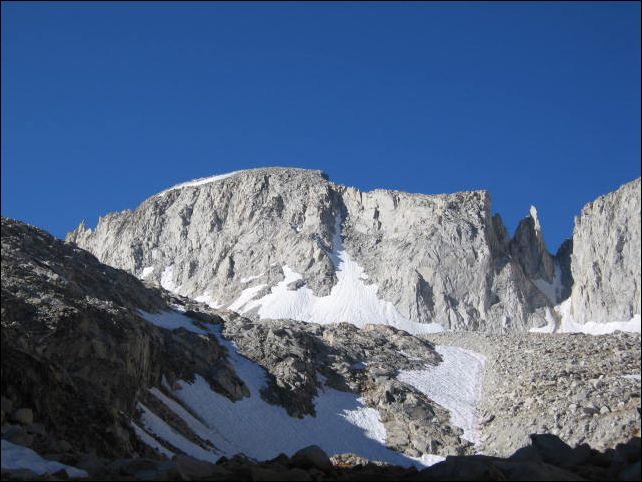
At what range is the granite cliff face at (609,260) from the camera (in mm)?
111250

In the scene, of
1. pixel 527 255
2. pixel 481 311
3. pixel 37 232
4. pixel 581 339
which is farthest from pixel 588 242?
pixel 37 232

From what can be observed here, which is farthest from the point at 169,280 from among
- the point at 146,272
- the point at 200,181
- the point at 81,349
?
the point at 81,349

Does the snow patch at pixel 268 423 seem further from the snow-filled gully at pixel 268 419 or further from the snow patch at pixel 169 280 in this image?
the snow patch at pixel 169 280

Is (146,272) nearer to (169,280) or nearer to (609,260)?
(169,280)

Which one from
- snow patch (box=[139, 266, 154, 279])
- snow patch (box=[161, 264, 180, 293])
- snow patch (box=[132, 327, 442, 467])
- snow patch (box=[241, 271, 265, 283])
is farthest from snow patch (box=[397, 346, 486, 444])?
snow patch (box=[139, 266, 154, 279])

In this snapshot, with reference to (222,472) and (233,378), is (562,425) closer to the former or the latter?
(233,378)

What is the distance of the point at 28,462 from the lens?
18.7m

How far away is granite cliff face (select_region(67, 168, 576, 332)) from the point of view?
116625mm

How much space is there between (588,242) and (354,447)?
81.4 m

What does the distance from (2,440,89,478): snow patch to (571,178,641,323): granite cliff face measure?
339 ft

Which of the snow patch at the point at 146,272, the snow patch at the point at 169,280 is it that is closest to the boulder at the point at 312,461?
the snow patch at the point at 169,280

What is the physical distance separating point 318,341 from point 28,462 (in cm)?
5336

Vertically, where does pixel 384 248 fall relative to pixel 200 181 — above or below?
below

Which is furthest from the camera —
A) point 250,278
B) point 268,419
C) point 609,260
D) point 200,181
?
point 200,181
